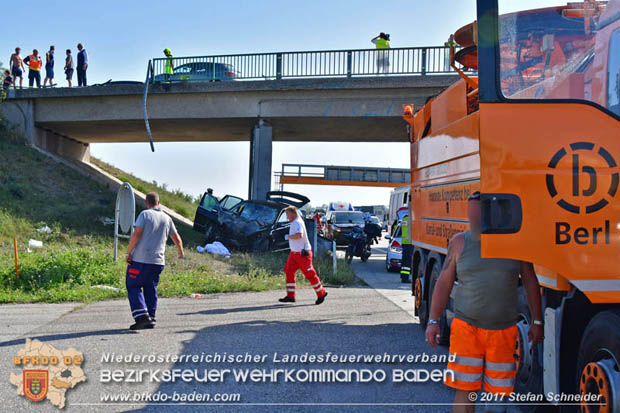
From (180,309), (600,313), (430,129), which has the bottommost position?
(180,309)

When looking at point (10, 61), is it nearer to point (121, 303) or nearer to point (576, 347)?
point (121, 303)

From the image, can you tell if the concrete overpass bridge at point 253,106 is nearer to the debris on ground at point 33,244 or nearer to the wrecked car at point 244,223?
the wrecked car at point 244,223

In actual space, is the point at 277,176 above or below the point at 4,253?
above

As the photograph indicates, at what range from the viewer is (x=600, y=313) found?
3.56 meters

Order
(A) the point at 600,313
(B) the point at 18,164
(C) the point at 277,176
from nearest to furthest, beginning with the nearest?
1. (A) the point at 600,313
2. (B) the point at 18,164
3. (C) the point at 277,176

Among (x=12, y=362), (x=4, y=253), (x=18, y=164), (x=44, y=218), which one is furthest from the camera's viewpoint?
(x=18, y=164)

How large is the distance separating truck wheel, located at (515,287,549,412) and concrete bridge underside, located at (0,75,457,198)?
16267 mm

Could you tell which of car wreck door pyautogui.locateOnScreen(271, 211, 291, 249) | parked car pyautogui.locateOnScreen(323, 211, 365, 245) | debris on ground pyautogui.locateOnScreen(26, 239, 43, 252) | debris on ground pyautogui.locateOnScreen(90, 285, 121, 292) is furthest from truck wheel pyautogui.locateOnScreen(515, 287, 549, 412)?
parked car pyautogui.locateOnScreen(323, 211, 365, 245)

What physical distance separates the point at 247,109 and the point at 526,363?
Answer: 18421 mm

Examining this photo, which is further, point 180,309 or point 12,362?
point 180,309

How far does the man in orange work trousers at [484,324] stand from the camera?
3.64 metres

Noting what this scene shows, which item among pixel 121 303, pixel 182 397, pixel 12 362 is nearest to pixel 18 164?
pixel 121 303

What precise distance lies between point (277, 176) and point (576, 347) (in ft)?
106

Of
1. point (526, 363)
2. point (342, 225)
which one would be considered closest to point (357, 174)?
point (342, 225)
